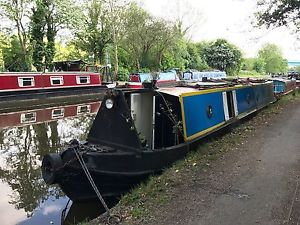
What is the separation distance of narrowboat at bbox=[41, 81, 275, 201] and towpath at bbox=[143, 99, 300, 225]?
0.81 meters

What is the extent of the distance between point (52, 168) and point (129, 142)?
125 centimetres

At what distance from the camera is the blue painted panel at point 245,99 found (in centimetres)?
1026

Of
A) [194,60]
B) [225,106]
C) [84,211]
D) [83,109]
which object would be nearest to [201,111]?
[225,106]

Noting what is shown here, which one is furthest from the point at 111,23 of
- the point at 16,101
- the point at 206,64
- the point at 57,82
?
the point at 206,64

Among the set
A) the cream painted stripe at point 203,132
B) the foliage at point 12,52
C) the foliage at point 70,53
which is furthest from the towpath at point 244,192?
the foliage at point 70,53

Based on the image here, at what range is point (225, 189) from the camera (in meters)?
5.12

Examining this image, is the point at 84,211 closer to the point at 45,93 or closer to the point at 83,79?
the point at 45,93

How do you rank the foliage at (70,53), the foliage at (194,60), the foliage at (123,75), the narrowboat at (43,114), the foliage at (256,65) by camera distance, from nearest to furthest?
the narrowboat at (43,114) < the foliage at (123,75) < the foliage at (70,53) < the foliage at (194,60) < the foliage at (256,65)

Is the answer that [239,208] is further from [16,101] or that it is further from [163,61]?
[163,61]

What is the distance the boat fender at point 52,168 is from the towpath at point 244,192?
1692 mm

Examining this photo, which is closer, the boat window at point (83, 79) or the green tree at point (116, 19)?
the boat window at point (83, 79)

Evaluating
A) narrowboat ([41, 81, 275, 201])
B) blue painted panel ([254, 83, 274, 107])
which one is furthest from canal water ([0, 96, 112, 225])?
blue painted panel ([254, 83, 274, 107])

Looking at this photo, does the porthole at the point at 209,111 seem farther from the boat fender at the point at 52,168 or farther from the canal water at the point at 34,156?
the boat fender at the point at 52,168

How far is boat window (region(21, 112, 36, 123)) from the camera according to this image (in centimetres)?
1434
